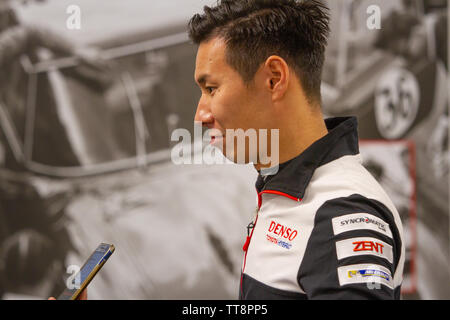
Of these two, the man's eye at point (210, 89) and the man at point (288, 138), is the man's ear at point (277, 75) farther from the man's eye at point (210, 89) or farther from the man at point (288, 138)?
the man's eye at point (210, 89)

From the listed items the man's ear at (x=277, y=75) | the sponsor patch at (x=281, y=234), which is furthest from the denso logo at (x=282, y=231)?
the man's ear at (x=277, y=75)

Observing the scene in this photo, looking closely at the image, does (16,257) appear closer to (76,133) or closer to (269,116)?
(76,133)

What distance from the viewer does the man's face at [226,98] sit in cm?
70

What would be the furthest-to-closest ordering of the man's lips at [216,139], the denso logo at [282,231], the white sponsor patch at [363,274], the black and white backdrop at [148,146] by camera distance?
the black and white backdrop at [148,146] < the man's lips at [216,139] < the denso logo at [282,231] < the white sponsor patch at [363,274]

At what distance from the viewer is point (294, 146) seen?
722mm

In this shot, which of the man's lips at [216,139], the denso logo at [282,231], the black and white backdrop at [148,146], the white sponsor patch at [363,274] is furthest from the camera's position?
the black and white backdrop at [148,146]

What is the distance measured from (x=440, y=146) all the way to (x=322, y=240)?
5.05 feet

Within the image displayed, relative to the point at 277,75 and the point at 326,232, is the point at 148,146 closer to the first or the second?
the point at 277,75

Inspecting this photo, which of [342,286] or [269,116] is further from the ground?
[269,116]

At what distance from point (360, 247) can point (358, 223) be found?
34mm

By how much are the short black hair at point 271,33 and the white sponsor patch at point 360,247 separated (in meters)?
0.29
